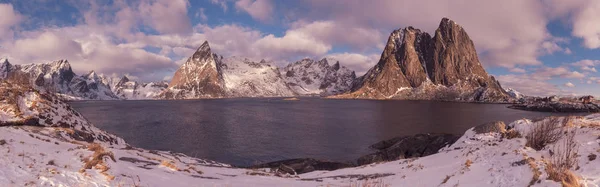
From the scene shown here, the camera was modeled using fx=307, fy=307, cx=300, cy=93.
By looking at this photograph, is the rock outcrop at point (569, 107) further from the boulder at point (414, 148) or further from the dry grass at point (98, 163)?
the dry grass at point (98, 163)

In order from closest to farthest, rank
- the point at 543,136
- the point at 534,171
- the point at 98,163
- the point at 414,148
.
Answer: the point at 534,171, the point at 98,163, the point at 543,136, the point at 414,148

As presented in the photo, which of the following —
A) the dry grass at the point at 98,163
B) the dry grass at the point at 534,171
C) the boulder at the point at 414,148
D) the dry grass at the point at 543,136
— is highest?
the dry grass at the point at 543,136

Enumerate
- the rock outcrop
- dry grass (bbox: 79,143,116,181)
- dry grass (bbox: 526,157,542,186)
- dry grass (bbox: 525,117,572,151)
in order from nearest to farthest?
dry grass (bbox: 526,157,542,186), dry grass (bbox: 79,143,116,181), dry grass (bbox: 525,117,572,151), the rock outcrop

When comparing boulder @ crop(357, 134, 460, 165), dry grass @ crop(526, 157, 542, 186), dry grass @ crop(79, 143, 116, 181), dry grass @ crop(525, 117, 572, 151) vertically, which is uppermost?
dry grass @ crop(525, 117, 572, 151)

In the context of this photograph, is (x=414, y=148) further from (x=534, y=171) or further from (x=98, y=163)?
(x=98, y=163)

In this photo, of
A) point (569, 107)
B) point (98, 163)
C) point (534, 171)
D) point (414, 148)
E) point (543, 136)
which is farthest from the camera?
point (569, 107)

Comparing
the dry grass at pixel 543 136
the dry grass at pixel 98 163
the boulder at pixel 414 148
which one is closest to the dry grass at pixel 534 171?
the dry grass at pixel 543 136

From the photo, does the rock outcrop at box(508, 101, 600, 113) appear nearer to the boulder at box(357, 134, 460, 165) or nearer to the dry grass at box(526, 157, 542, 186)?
the boulder at box(357, 134, 460, 165)

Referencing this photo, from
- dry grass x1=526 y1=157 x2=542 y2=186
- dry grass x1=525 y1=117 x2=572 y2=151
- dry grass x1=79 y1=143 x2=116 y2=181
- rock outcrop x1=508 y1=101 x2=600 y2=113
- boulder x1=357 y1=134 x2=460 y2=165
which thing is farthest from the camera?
rock outcrop x1=508 y1=101 x2=600 y2=113

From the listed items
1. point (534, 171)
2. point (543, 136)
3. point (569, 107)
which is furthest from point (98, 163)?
point (569, 107)

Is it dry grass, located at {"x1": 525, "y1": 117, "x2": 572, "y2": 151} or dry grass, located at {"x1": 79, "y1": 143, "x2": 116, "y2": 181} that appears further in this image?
dry grass, located at {"x1": 525, "y1": 117, "x2": 572, "y2": 151}

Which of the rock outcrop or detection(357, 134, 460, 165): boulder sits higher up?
the rock outcrop

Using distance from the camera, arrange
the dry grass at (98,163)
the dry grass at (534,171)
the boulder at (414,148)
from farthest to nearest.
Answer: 1. the boulder at (414,148)
2. the dry grass at (98,163)
3. the dry grass at (534,171)

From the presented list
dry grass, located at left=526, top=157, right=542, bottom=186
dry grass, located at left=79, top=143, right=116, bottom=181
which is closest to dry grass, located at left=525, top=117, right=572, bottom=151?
dry grass, located at left=526, top=157, right=542, bottom=186
